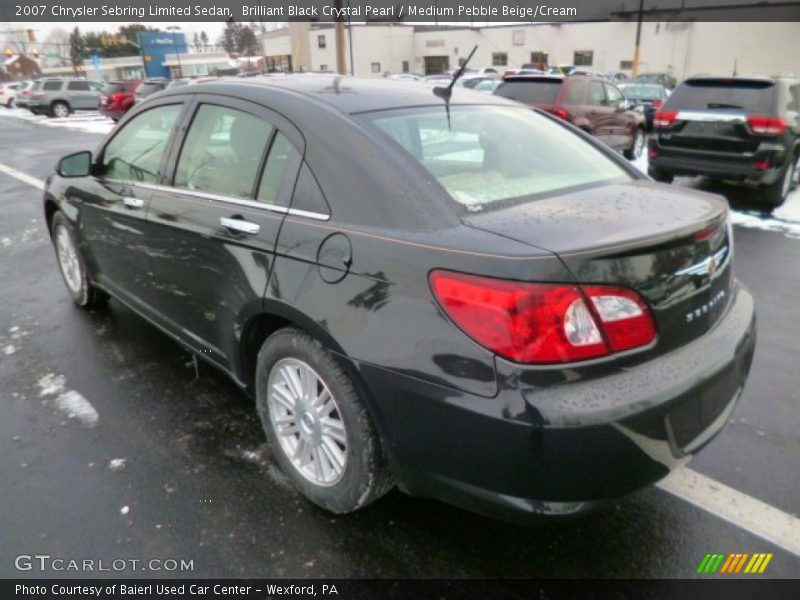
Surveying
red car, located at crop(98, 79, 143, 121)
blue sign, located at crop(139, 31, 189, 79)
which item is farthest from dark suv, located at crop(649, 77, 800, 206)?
blue sign, located at crop(139, 31, 189, 79)

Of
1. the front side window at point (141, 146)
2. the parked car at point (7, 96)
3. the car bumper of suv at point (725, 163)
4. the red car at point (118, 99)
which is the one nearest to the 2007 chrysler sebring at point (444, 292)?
the front side window at point (141, 146)

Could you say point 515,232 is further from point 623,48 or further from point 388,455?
point 623,48

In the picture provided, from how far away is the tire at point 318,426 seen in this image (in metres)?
2.20

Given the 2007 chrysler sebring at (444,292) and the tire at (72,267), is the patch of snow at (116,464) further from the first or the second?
the tire at (72,267)

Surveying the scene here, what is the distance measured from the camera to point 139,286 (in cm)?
350

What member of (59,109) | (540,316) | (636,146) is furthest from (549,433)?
(59,109)

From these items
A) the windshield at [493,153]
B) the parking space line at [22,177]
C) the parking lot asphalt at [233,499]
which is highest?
the windshield at [493,153]

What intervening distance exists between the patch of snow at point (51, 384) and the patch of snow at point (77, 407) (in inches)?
3.4

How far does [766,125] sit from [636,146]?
17.7 feet

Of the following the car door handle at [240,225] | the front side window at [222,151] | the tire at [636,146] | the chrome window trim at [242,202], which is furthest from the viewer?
the tire at [636,146]

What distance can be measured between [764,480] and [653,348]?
1205 mm

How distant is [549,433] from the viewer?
68.6 inches

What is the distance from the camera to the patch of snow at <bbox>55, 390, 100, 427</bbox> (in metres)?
3.21

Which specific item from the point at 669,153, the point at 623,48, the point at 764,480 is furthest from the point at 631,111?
the point at 623,48
